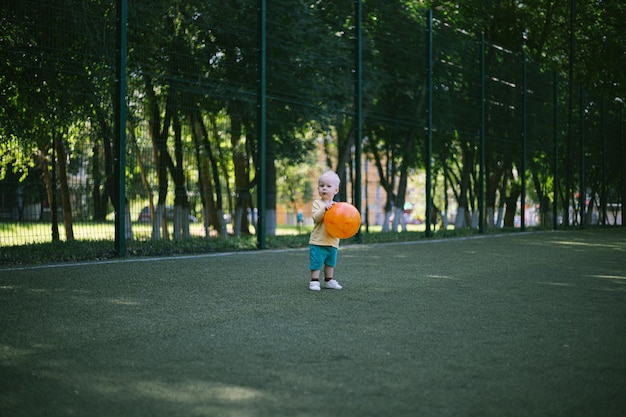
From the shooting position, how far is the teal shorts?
555 centimetres

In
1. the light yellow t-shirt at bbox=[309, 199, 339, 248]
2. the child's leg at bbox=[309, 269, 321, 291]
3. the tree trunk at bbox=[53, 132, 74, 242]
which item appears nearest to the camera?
the child's leg at bbox=[309, 269, 321, 291]

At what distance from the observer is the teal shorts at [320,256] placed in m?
5.55

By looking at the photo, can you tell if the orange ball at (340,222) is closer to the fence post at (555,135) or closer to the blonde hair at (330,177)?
the blonde hair at (330,177)

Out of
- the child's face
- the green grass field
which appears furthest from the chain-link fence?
the child's face

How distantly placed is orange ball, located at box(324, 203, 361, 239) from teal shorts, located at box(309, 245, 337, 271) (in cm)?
15

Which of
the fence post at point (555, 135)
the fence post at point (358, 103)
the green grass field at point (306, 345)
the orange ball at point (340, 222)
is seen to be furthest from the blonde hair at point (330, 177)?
the fence post at point (555, 135)

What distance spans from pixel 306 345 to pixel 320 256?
7.39ft

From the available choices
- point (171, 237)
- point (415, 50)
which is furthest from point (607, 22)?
point (171, 237)

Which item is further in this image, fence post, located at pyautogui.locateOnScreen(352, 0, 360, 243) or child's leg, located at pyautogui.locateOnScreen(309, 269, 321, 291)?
fence post, located at pyautogui.locateOnScreen(352, 0, 360, 243)

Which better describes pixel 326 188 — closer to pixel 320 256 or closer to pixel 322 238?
pixel 322 238

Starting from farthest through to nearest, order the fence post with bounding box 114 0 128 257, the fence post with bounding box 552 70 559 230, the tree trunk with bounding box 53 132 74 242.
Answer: the fence post with bounding box 552 70 559 230
the fence post with bounding box 114 0 128 257
the tree trunk with bounding box 53 132 74 242

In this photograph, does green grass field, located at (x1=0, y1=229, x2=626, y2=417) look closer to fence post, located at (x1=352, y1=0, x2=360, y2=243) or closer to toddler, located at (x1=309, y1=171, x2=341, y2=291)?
toddler, located at (x1=309, y1=171, x2=341, y2=291)

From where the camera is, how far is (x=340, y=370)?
287 cm

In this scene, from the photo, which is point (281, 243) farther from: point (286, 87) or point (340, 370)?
point (340, 370)
